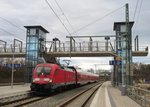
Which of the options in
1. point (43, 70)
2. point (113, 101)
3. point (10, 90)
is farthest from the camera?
point (10, 90)

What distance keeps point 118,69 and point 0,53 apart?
20.5 m

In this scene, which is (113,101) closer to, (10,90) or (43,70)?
(43,70)

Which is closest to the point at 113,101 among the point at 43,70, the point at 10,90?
the point at 43,70

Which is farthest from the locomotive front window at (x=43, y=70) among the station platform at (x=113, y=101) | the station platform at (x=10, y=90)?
the station platform at (x=113, y=101)

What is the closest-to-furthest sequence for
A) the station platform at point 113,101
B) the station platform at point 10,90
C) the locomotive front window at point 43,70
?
the station platform at point 113,101
the station platform at point 10,90
the locomotive front window at point 43,70

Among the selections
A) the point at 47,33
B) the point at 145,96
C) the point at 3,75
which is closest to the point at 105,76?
the point at 3,75

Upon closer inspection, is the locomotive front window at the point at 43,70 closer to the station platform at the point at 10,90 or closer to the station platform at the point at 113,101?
the station platform at the point at 10,90

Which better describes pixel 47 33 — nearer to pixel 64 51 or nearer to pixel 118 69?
pixel 64 51

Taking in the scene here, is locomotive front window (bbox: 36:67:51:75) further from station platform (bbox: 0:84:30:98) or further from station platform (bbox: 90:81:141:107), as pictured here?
station platform (bbox: 90:81:141:107)

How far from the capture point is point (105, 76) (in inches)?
7776

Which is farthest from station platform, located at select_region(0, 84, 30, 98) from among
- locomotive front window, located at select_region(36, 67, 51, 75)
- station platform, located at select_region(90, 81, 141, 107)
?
station platform, located at select_region(90, 81, 141, 107)

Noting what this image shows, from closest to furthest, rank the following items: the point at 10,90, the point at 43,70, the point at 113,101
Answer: the point at 113,101 → the point at 43,70 → the point at 10,90

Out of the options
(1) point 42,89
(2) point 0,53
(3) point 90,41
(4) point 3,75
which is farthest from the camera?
(4) point 3,75

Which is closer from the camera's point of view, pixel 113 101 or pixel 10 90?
pixel 113 101
